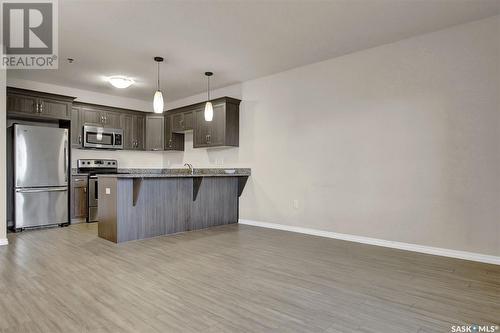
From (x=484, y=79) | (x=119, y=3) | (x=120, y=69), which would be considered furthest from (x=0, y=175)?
(x=484, y=79)

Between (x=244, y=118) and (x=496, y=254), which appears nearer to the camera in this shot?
(x=496, y=254)

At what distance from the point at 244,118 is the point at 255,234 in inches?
90.3

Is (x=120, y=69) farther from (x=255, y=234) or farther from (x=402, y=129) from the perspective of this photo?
(x=402, y=129)

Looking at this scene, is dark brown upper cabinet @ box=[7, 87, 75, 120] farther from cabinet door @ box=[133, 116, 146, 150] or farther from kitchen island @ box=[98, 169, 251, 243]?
kitchen island @ box=[98, 169, 251, 243]

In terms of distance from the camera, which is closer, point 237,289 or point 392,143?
point 237,289

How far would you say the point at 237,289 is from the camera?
2.53 meters

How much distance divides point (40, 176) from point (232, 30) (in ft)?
13.4

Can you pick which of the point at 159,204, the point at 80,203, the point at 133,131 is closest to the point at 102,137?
the point at 133,131

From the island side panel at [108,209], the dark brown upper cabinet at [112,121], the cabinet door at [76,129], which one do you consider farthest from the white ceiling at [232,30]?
the island side panel at [108,209]

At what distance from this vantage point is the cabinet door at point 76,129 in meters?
6.00

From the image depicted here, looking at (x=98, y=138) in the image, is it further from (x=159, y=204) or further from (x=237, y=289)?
(x=237, y=289)

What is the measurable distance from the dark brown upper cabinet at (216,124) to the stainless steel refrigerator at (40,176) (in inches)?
92.0

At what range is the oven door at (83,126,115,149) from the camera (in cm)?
614

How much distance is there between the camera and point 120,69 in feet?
16.5
